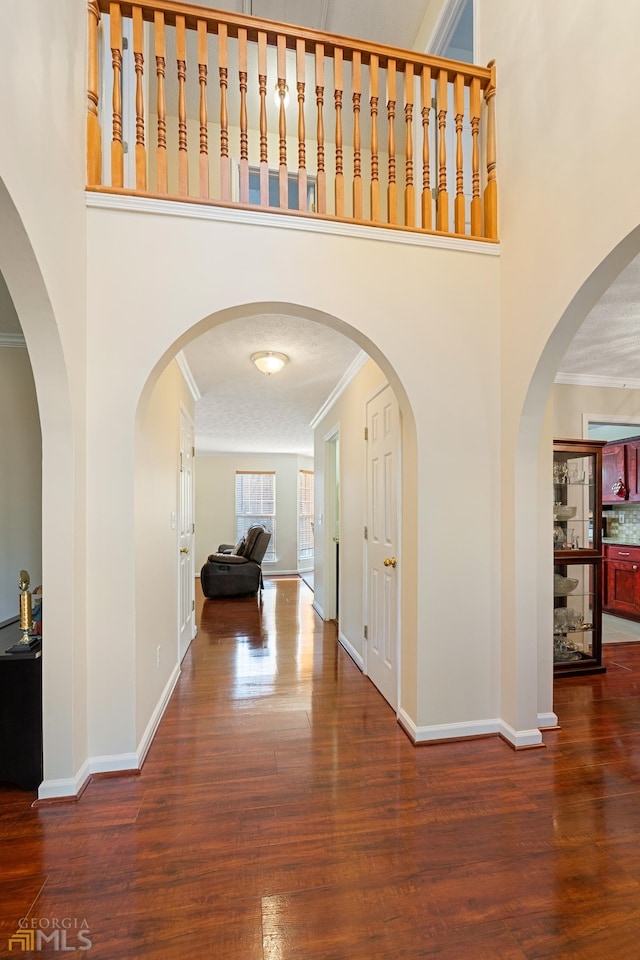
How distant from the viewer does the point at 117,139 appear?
2.12 metres

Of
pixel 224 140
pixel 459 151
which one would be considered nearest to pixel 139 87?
pixel 224 140

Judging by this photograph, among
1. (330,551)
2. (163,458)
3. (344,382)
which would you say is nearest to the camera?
(163,458)

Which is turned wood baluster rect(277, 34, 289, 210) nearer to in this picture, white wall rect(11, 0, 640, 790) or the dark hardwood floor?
white wall rect(11, 0, 640, 790)

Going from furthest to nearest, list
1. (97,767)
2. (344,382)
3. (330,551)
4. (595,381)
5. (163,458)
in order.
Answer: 1. (330,551)
2. (595,381)
3. (344,382)
4. (163,458)
5. (97,767)

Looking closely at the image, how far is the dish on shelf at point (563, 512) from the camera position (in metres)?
3.64

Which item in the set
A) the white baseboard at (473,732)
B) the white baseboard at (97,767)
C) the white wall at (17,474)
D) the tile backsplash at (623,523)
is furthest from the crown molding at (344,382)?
the tile backsplash at (623,523)

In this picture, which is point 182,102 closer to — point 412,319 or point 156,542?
point 412,319

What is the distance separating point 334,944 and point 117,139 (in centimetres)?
326

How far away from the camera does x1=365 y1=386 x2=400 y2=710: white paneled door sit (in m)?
2.75

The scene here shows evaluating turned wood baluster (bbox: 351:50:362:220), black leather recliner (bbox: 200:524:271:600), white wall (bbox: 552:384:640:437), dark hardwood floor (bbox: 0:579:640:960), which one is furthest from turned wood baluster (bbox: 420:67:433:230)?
black leather recliner (bbox: 200:524:271:600)

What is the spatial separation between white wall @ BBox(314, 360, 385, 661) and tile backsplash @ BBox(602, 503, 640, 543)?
381 cm

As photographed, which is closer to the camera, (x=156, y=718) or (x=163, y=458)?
(x=156, y=718)

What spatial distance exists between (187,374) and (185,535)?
57.9 inches

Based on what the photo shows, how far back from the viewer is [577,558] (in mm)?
3547
